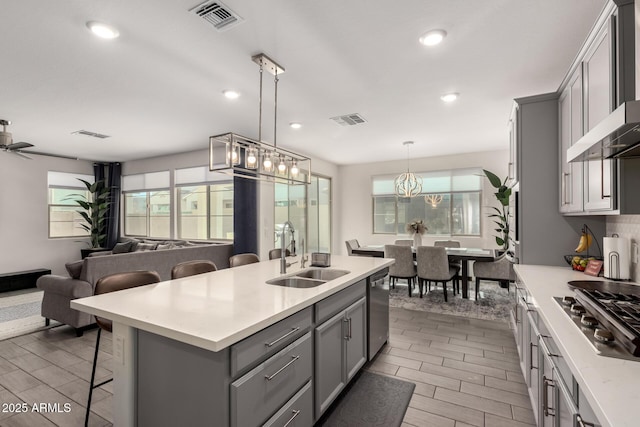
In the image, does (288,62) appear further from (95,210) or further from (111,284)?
(95,210)

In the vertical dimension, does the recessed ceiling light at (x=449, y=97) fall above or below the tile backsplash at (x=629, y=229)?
above

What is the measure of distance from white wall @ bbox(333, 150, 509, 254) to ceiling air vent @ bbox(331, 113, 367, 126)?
3.24m

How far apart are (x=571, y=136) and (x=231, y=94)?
3139 mm

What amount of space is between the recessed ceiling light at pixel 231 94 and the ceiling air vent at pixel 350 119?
1.36 meters

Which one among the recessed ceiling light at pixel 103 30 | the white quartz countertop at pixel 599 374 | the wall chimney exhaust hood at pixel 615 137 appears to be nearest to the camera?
the white quartz countertop at pixel 599 374

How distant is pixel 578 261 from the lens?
2.50m

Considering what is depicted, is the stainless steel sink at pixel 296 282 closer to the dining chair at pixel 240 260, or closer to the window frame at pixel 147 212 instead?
the dining chair at pixel 240 260

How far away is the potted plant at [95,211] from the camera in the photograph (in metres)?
7.02

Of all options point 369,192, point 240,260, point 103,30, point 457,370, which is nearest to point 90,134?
point 103,30

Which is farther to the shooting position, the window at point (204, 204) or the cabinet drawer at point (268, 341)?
the window at point (204, 204)

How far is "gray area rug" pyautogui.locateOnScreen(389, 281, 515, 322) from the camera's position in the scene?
13.8ft

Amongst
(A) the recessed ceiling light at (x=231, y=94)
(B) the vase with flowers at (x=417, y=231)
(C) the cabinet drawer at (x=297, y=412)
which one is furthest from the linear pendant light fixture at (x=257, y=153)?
(B) the vase with flowers at (x=417, y=231)

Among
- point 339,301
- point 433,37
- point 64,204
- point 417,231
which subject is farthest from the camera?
point 64,204

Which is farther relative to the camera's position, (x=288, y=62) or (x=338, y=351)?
(x=288, y=62)
